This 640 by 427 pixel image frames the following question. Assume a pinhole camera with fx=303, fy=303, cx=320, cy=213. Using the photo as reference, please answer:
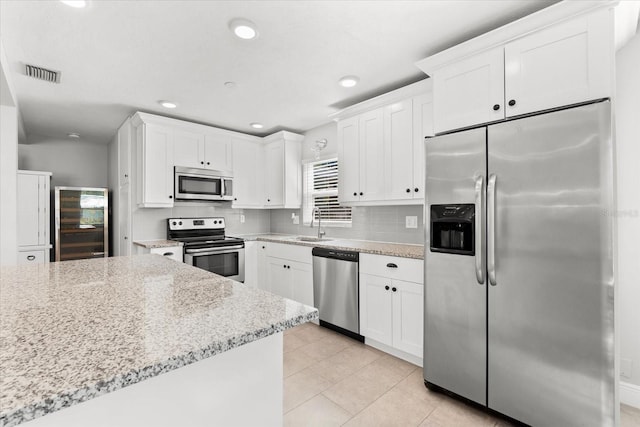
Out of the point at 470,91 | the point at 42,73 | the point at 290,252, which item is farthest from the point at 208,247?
the point at 470,91

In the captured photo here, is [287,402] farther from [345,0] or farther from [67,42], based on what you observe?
[67,42]

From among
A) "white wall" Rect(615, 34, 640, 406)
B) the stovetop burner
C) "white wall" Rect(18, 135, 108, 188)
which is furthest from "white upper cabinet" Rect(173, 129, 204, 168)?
"white wall" Rect(615, 34, 640, 406)

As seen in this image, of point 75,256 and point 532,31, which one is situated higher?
point 532,31

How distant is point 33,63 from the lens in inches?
95.5

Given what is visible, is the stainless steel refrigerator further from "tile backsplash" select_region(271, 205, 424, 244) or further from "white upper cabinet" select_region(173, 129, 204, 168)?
"white upper cabinet" select_region(173, 129, 204, 168)

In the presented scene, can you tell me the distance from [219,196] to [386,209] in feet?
7.28

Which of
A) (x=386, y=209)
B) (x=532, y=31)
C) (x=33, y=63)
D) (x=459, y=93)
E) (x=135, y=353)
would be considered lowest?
(x=135, y=353)

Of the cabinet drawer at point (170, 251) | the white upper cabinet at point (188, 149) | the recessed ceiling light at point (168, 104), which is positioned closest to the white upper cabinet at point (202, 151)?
the white upper cabinet at point (188, 149)

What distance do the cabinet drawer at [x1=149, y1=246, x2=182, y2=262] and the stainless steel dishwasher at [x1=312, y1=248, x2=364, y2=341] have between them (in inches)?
60.4

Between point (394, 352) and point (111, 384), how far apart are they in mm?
2498

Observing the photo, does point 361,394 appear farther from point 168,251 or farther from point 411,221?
point 168,251

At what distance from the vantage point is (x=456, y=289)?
6.38ft

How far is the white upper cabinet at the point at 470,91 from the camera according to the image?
6.18 feet

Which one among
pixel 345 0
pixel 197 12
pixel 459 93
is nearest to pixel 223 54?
pixel 197 12
